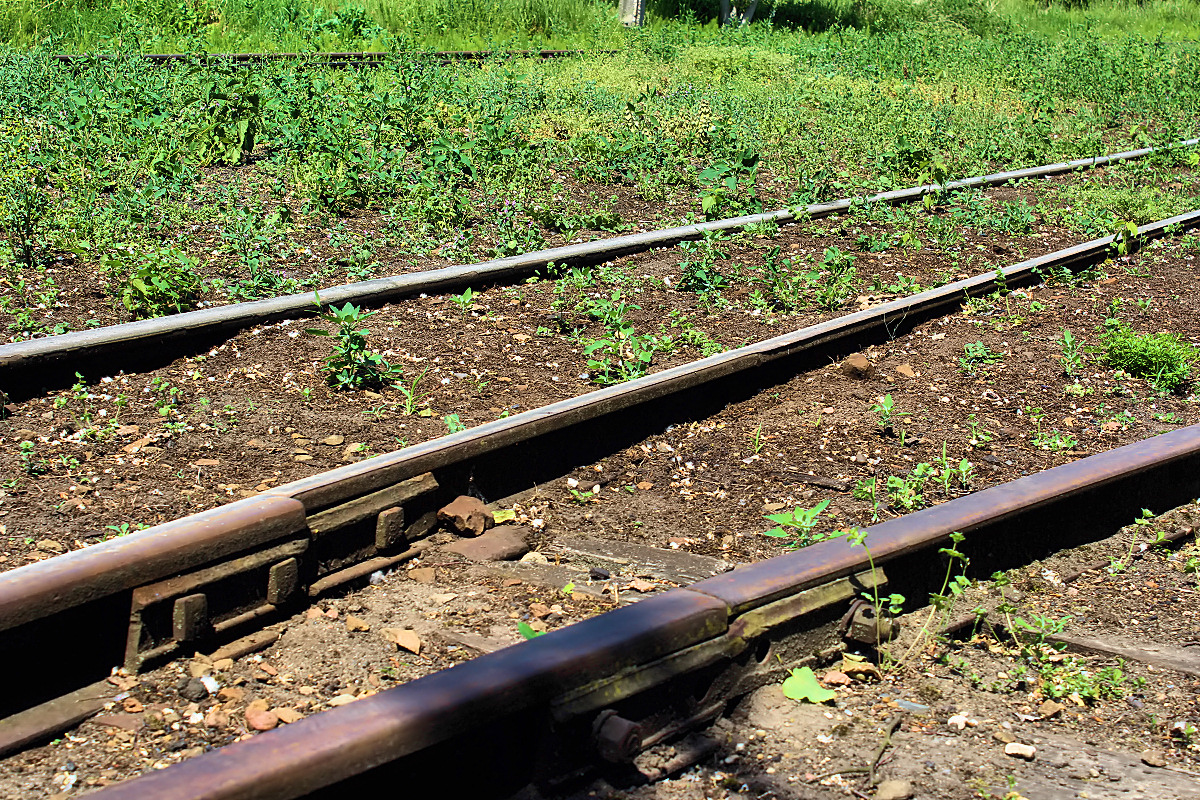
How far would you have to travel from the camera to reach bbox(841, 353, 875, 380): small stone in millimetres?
6168

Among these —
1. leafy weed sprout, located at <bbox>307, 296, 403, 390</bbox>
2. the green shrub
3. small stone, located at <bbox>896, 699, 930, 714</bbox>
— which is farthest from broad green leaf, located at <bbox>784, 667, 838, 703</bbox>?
the green shrub

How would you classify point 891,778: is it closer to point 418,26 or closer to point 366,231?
point 366,231

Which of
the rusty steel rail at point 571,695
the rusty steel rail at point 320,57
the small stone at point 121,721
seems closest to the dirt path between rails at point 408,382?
the small stone at point 121,721

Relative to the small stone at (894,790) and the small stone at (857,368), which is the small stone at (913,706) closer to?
the small stone at (894,790)

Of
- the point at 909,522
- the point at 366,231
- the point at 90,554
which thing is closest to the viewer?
the point at 90,554

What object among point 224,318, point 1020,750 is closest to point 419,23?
point 224,318

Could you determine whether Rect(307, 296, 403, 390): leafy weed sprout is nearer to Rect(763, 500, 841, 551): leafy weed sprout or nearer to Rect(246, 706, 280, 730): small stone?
Rect(763, 500, 841, 551): leafy weed sprout

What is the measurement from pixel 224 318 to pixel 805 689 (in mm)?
3693

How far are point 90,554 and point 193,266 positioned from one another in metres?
3.69

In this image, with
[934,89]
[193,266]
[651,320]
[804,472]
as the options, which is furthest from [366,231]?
[934,89]

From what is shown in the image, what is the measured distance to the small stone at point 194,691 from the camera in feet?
10.9

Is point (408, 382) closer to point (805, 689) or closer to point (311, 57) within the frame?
point (805, 689)

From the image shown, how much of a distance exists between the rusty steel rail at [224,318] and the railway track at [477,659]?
6.23 feet

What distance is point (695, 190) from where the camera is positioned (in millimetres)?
9742
